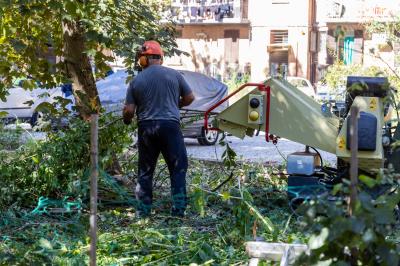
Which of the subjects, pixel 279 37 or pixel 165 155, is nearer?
pixel 165 155

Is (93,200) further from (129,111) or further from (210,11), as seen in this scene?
(210,11)

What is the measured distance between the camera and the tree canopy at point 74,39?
9.30 meters

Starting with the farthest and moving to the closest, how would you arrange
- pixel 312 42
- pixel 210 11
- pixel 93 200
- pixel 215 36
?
pixel 215 36 < pixel 210 11 < pixel 312 42 < pixel 93 200

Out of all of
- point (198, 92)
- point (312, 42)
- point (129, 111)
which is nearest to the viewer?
point (129, 111)

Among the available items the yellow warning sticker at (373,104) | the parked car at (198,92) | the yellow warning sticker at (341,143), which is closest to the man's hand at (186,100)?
the yellow warning sticker at (341,143)

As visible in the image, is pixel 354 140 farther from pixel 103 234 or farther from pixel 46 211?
pixel 46 211

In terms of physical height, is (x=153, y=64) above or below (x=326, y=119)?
above

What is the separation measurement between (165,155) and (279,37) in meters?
39.6

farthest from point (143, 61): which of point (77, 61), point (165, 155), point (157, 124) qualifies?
point (77, 61)

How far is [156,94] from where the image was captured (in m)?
7.81

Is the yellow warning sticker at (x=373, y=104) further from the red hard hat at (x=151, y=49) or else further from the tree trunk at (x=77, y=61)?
the tree trunk at (x=77, y=61)

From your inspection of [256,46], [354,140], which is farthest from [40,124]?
[256,46]

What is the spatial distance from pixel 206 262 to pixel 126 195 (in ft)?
9.49

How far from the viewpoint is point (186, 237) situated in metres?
6.67
